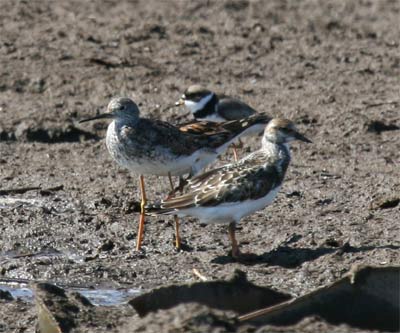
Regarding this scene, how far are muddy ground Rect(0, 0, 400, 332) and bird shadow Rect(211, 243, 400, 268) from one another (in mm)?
18

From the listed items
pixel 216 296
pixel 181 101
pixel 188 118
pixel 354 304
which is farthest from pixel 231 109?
pixel 354 304

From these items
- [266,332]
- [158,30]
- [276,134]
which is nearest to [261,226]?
[276,134]

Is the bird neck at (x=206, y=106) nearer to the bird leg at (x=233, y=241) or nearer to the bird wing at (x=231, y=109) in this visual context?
the bird wing at (x=231, y=109)

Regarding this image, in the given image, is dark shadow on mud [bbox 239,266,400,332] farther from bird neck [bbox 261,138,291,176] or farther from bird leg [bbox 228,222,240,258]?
bird neck [bbox 261,138,291,176]

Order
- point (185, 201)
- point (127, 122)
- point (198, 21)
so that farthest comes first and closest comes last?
point (198, 21) → point (127, 122) → point (185, 201)

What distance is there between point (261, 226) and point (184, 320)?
12.5ft

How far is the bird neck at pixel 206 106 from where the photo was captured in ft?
45.1

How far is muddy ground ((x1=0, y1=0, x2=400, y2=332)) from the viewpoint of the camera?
10258 mm

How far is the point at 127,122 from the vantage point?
11.0 meters

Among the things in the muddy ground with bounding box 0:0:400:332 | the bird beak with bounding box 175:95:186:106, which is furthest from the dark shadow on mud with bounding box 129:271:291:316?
the bird beak with bounding box 175:95:186:106

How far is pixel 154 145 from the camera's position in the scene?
35.3 feet

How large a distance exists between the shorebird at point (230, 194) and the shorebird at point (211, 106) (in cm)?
335

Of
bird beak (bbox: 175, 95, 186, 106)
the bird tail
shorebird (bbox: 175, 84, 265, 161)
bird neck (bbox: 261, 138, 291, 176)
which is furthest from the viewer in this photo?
bird beak (bbox: 175, 95, 186, 106)

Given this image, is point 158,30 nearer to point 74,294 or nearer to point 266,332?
point 74,294
